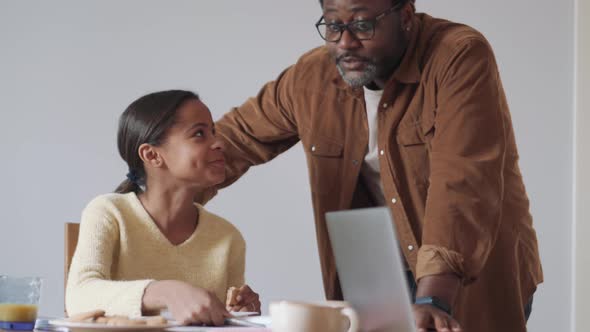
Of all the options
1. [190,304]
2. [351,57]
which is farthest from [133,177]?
[190,304]

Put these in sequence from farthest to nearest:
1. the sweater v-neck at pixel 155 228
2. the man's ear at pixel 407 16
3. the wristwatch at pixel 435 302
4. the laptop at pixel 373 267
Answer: the man's ear at pixel 407 16
the sweater v-neck at pixel 155 228
the wristwatch at pixel 435 302
the laptop at pixel 373 267

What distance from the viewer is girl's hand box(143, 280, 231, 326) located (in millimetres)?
1288

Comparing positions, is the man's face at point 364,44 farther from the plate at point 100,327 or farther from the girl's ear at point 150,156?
the plate at point 100,327

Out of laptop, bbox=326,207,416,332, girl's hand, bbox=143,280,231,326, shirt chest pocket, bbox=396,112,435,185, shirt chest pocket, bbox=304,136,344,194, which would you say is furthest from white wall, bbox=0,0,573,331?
laptop, bbox=326,207,416,332

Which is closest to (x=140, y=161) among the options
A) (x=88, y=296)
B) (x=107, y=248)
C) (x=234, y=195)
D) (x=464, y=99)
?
(x=107, y=248)

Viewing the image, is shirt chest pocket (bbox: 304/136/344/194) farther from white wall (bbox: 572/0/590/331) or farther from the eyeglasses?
white wall (bbox: 572/0/590/331)

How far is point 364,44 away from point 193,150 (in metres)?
0.45

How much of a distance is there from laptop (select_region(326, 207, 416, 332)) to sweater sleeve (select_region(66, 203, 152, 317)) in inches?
21.4

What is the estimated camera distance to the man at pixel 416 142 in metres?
1.71

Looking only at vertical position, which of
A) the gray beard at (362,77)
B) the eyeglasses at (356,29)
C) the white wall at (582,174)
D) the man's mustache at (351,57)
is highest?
the eyeglasses at (356,29)

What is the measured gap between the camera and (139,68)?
3770mm

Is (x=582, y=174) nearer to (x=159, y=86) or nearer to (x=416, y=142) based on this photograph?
(x=416, y=142)

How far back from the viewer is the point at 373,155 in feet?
6.88

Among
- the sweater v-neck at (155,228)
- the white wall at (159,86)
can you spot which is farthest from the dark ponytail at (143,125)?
the white wall at (159,86)
